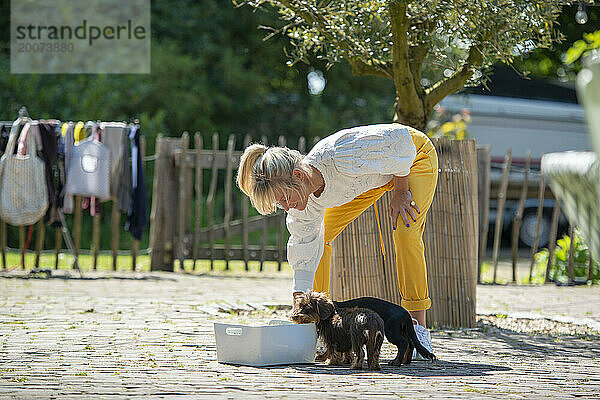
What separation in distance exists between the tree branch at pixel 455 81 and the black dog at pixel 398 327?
2460 millimetres

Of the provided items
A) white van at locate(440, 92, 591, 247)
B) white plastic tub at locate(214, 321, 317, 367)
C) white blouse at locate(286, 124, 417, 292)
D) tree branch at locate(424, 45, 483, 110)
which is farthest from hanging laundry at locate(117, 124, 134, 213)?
white van at locate(440, 92, 591, 247)

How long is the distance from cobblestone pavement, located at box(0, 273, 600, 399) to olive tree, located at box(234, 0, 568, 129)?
1829mm

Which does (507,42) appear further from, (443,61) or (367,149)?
(367,149)

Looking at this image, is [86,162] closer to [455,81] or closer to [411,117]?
[411,117]

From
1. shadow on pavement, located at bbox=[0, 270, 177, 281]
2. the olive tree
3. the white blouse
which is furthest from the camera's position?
shadow on pavement, located at bbox=[0, 270, 177, 281]

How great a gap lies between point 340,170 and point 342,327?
0.79m

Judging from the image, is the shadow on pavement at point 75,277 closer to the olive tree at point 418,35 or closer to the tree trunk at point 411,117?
the olive tree at point 418,35

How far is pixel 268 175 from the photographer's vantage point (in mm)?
3789

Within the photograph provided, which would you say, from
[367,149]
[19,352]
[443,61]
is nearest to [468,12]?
[443,61]

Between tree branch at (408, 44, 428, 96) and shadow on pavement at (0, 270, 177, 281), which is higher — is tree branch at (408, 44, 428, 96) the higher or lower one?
the higher one

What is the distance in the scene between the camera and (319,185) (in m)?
4.03

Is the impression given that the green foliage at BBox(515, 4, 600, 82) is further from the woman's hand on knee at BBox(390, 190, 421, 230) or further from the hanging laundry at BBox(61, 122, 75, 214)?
the woman's hand on knee at BBox(390, 190, 421, 230)

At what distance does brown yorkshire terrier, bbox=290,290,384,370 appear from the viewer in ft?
12.2

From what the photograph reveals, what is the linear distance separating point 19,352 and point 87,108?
34.4 ft
